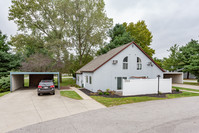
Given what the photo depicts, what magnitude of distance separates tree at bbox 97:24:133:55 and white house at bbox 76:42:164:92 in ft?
39.3

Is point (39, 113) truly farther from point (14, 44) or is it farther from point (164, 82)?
point (14, 44)

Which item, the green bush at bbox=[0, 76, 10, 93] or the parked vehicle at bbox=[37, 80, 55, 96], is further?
the green bush at bbox=[0, 76, 10, 93]

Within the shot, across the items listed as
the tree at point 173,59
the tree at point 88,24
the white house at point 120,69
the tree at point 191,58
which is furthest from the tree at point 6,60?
the tree at point 173,59

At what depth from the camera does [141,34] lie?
110 feet

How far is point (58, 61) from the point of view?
26.8 m

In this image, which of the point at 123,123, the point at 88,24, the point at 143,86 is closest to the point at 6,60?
the point at 88,24

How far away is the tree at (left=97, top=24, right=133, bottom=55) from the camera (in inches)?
1110

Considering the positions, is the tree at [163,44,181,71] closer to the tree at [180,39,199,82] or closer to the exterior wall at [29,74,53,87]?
the tree at [180,39,199,82]

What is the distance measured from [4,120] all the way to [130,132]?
6958mm

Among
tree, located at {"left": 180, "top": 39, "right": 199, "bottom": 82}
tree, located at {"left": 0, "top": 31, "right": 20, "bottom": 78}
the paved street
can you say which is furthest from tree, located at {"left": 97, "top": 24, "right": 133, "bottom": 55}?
the paved street

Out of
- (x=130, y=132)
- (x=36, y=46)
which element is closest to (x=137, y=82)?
(x=130, y=132)

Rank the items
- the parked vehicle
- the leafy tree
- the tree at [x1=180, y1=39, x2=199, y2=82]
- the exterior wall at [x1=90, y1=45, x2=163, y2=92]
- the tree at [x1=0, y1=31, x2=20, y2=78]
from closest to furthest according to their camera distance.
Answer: the parked vehicle, the exterior wall at [x1=90, y1=45, x2=163, y2=92], the tree at [x1=0, y1=31, x2=20, y2=78], the tree at [x1=180, y1=39, x2=199, y2=82], the leafy tree

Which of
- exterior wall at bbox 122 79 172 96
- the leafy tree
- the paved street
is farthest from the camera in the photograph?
the leafy tree

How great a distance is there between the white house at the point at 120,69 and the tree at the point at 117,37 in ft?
39.3
